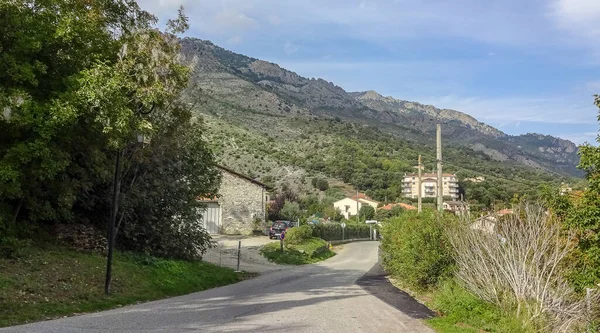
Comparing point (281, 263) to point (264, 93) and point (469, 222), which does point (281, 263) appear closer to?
point (469, 222)

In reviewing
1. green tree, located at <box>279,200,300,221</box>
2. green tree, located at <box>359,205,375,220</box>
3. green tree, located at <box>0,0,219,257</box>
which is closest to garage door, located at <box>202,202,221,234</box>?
green tree, located at <box>279,200,300,221</box>

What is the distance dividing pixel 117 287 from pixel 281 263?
18234 millimetres

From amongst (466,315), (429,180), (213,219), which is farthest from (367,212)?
(466,315)

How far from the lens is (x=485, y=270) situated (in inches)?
525

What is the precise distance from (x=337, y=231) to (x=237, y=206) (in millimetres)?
15137

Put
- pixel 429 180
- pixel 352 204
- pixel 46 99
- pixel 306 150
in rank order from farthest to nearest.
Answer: pixel 429 180
pixel 306 150
pixel 352 204
pixel 46 99

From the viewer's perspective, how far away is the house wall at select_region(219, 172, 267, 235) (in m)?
45.3

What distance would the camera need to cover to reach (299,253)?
3716 centimetres

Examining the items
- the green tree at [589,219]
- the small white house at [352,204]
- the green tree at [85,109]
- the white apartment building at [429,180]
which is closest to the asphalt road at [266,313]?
the green tree at [589,219]

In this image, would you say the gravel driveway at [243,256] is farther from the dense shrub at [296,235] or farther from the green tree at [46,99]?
the green tree at [46,99]

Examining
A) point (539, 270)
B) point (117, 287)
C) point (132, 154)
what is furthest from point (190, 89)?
point (539, 270)

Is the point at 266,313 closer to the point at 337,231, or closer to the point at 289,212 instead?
the point at 337,231

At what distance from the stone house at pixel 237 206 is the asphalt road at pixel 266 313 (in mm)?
24549

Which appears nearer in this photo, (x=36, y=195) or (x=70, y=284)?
(x=70, y=284)
